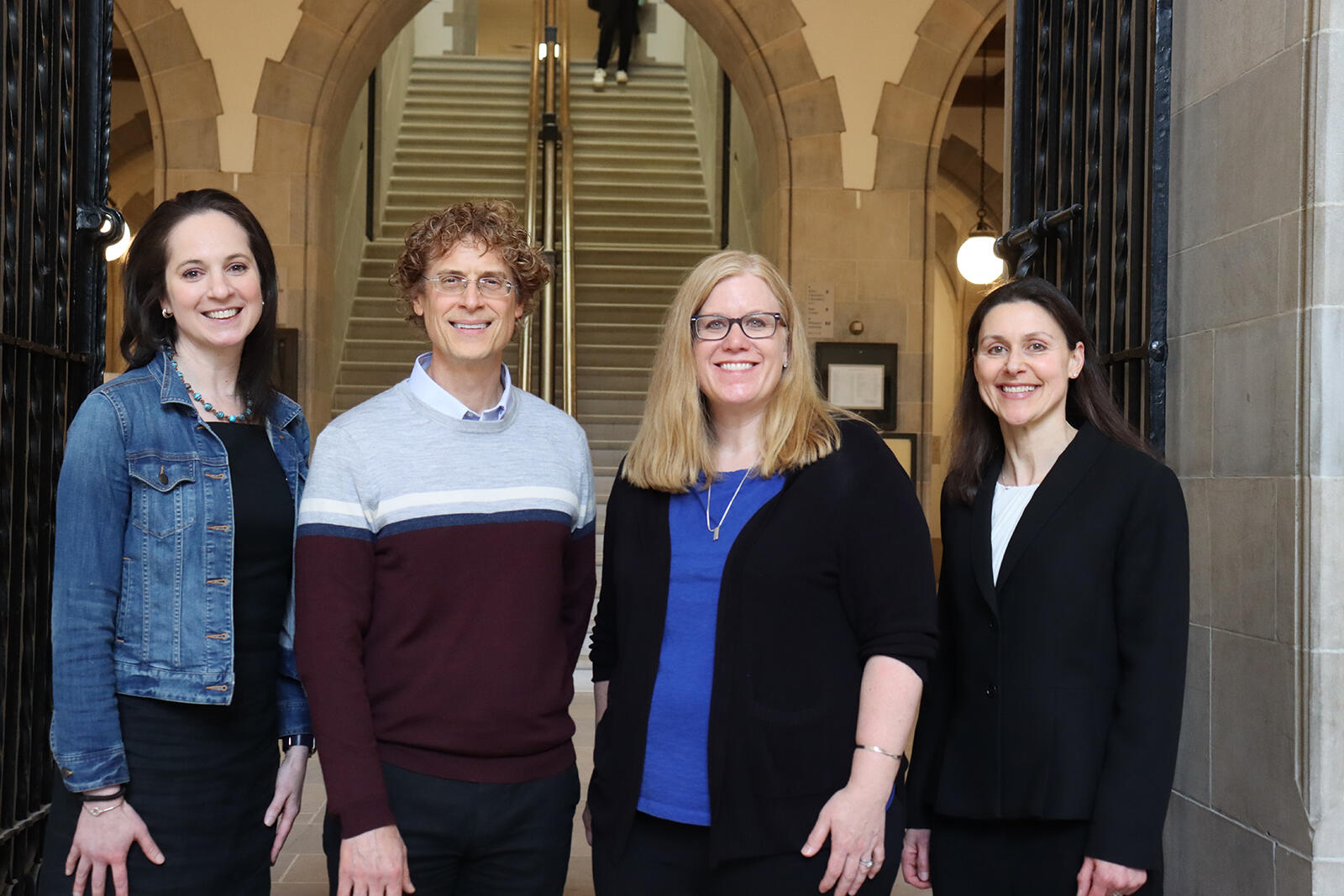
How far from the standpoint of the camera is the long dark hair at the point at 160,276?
193cm

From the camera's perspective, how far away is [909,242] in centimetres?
730

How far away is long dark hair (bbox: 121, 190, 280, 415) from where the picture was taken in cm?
193

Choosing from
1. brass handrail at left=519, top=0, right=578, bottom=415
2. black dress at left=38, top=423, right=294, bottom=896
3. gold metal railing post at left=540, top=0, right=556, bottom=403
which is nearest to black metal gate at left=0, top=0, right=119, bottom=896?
black dress at left=38, top=423, right=294, bottom=896

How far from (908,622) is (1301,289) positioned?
0.86 meters

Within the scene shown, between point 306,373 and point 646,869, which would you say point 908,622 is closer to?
point 646,869

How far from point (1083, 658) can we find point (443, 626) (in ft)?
3.10

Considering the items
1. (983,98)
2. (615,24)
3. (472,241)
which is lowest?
(472,241)

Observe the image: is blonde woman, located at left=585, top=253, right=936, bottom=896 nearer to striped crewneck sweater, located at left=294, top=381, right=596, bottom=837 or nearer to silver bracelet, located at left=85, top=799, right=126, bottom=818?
striped crewneck sweater, located at left=294, top=381, right=596, bottom=837

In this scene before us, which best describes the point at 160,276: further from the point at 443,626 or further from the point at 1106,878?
the point at 1106,878

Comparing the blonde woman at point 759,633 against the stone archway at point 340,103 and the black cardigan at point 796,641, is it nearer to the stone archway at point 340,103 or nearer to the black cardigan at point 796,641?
the black cardigan at point 796,641

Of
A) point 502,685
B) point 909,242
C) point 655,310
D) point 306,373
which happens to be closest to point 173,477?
point 502,685

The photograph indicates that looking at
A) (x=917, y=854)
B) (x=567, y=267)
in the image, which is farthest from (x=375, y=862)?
(x=567, y=267)

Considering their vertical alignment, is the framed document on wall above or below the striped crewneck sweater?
above

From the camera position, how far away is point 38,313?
262cm
